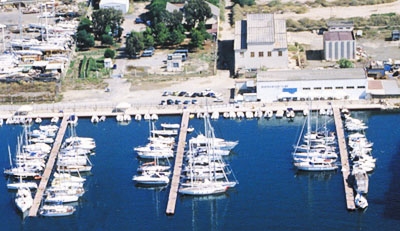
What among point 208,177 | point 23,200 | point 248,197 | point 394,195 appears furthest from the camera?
point 208,177

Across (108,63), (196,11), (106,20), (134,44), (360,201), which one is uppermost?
(196,11)

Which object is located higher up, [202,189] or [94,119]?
[94,119]

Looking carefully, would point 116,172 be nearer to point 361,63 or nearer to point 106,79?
point 106,79

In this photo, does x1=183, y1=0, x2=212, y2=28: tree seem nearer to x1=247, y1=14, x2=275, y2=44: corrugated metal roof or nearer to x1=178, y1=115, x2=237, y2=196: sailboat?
x1=247, y1=14, x2=275, y2=44: corrugated metal roof

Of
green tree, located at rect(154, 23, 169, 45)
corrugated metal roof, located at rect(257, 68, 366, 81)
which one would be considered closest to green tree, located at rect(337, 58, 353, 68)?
corrugated metal roof, located at rect(257, 68, 366, 81)

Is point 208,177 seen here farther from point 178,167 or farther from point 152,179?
point 152,179

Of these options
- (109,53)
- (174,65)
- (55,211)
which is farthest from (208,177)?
(109,53)
